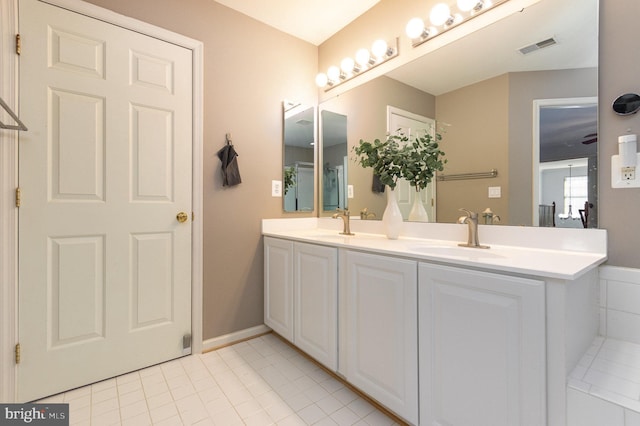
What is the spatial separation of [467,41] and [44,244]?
2489 mm

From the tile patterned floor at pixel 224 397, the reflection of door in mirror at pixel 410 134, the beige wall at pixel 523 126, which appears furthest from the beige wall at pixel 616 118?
the tile patterned floor at pixel 224 397

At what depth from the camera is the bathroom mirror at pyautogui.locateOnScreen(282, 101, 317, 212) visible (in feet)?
7.76

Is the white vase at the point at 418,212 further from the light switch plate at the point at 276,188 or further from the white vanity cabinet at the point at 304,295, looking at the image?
the light switch plate at the point at 276,188

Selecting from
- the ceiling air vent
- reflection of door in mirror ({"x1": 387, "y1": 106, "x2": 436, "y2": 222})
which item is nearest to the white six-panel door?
reflection of door in mirror ({"x1": 387, "y1": 106, "x2": 436, "y2": 222})

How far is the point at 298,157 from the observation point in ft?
7.95

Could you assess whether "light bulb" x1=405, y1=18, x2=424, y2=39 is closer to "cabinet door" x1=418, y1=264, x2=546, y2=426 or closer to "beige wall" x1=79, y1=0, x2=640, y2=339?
"beige wall" x1=79, y1=0, x2=640, y2=339

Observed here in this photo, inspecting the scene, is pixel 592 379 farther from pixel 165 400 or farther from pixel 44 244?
pixel 44 244

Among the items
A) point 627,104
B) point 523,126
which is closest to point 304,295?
point 523,126

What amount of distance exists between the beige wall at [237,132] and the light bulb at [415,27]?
3.32ft

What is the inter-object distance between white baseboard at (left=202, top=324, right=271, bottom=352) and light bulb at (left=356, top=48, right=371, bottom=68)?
7.02 ft

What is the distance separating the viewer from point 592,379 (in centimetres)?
84

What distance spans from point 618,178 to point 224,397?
203 cm

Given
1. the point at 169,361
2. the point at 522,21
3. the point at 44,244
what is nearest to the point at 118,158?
the point at 44,244

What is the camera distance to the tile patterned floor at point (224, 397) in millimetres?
1354
